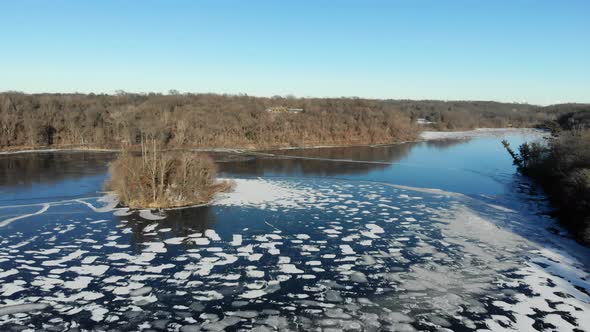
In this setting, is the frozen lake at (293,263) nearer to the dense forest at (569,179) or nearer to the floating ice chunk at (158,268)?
the floating ice chunk at (158,268)

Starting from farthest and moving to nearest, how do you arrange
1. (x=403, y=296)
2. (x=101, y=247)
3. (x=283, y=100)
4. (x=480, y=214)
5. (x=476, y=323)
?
(x=283, y=100)
(x=480, y=214)
(x=101, y=247)
(x=403, y=296)
(x=476, y=323)

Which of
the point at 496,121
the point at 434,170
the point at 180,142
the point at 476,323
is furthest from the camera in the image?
the point at 496,121

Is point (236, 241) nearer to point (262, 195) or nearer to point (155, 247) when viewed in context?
point (155, 247)

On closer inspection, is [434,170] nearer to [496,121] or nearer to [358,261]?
[358,261]

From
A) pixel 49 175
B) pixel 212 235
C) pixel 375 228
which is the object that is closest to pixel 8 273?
pixel 212 235

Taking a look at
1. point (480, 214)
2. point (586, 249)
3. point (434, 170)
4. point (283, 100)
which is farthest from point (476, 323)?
point (283, 100)

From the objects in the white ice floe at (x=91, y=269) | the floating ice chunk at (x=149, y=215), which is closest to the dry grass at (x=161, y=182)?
the floating ice chunk at (x=149, y=215)

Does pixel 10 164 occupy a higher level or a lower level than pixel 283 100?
lower

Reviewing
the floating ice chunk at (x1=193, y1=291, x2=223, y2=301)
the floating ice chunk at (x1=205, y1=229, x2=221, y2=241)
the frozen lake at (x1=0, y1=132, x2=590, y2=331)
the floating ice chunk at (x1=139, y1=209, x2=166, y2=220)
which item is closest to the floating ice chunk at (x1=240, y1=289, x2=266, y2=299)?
the frozen lake at (x1=0, y1=132, x2=590, y2=331)

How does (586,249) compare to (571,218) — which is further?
(571,218)
